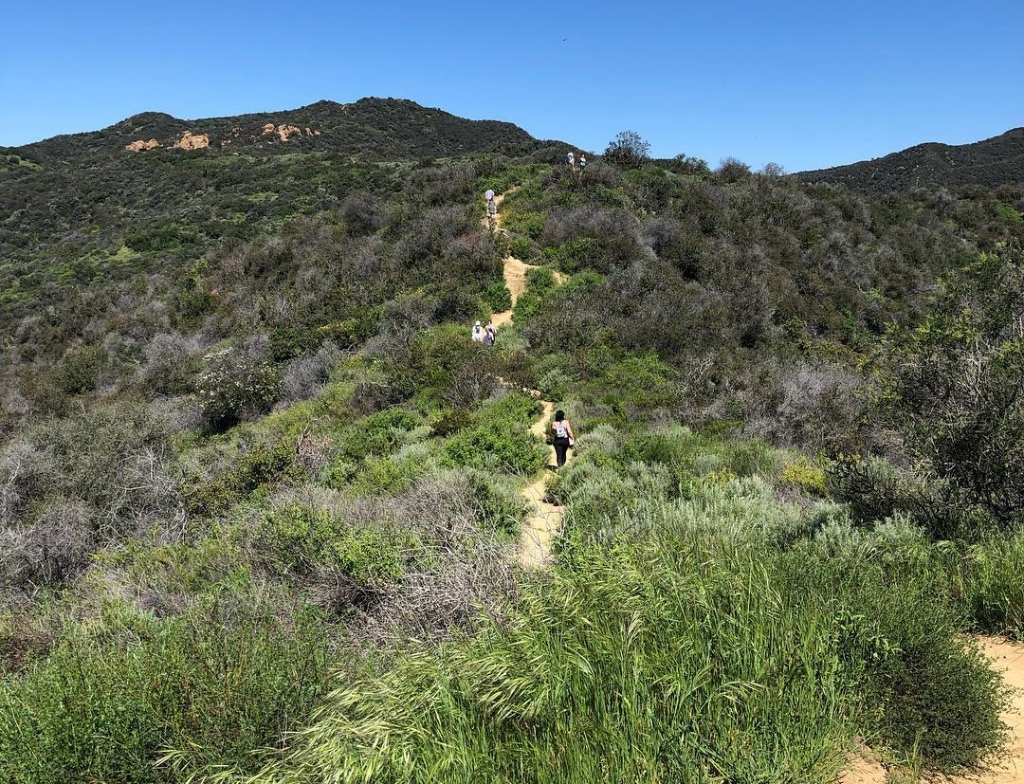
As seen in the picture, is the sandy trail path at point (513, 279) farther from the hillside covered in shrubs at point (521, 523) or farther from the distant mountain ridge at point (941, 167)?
the distant mountain ridge at point (941, 167)

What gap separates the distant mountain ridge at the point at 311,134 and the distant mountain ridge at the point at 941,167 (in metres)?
35.7

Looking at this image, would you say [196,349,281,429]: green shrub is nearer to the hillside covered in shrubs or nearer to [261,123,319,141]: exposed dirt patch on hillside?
the hillside covered in shrubs

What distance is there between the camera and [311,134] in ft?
187

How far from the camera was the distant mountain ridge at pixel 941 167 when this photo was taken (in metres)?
50.7

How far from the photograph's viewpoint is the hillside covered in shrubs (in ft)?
9.16

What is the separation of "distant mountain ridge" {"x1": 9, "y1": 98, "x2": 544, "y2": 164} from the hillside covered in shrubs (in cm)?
3521

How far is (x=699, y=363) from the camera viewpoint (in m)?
12.5

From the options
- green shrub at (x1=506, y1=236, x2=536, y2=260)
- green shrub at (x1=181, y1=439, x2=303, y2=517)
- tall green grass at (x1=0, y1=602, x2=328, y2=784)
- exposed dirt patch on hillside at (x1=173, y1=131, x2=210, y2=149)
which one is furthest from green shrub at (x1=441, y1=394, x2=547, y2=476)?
exposed dirt patch on hillside at (x1=173, y1=131, x2=210, y2=149)

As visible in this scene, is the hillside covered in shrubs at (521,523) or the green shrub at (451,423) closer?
the hillside covered in shrubs at (521,523)

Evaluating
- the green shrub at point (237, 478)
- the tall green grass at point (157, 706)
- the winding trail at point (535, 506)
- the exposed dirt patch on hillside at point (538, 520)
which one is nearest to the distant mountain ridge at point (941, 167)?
the winding trail at point (535, 506)

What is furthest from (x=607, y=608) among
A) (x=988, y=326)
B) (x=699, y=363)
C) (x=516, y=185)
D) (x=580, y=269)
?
(x=516, y=185)

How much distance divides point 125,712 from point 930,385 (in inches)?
247

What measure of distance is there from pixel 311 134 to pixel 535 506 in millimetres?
60282

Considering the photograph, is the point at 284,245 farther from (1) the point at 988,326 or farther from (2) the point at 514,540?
(1) the point at 988,326
